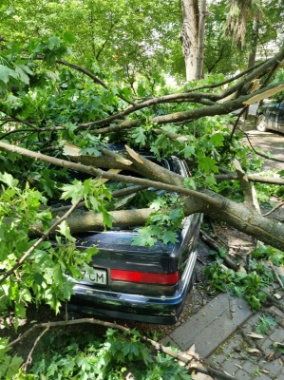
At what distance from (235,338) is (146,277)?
1293 millimetres

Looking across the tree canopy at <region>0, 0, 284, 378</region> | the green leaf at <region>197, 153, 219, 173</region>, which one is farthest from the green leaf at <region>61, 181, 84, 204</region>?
the green leaf at <region>197, 153, 219, 173</region>

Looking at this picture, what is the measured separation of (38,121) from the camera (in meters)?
3.19

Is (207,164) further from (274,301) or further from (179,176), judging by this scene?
(274,301)

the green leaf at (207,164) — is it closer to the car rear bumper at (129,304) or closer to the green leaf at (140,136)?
the green leaf at (140,136)

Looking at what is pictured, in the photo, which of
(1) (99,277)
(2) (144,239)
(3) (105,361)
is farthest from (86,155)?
(3) (105,361)

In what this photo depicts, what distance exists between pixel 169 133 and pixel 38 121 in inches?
54.1

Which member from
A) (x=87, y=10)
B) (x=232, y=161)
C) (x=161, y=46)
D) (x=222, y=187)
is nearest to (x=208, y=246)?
(x=222, y=187)

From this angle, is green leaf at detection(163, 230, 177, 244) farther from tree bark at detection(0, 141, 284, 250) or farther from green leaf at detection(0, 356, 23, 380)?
green leaf at detection(0, 356, 23, 380)

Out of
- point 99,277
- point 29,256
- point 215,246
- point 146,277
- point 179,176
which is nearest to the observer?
point 29,256

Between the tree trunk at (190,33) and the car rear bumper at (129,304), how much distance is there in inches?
259

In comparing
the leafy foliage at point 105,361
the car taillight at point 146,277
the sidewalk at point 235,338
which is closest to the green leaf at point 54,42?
the car taillight at point 146,277

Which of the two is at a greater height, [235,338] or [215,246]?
[215,246]

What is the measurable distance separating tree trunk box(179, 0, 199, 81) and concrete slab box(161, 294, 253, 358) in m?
6.07

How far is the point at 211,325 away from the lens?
3004 millimetres
